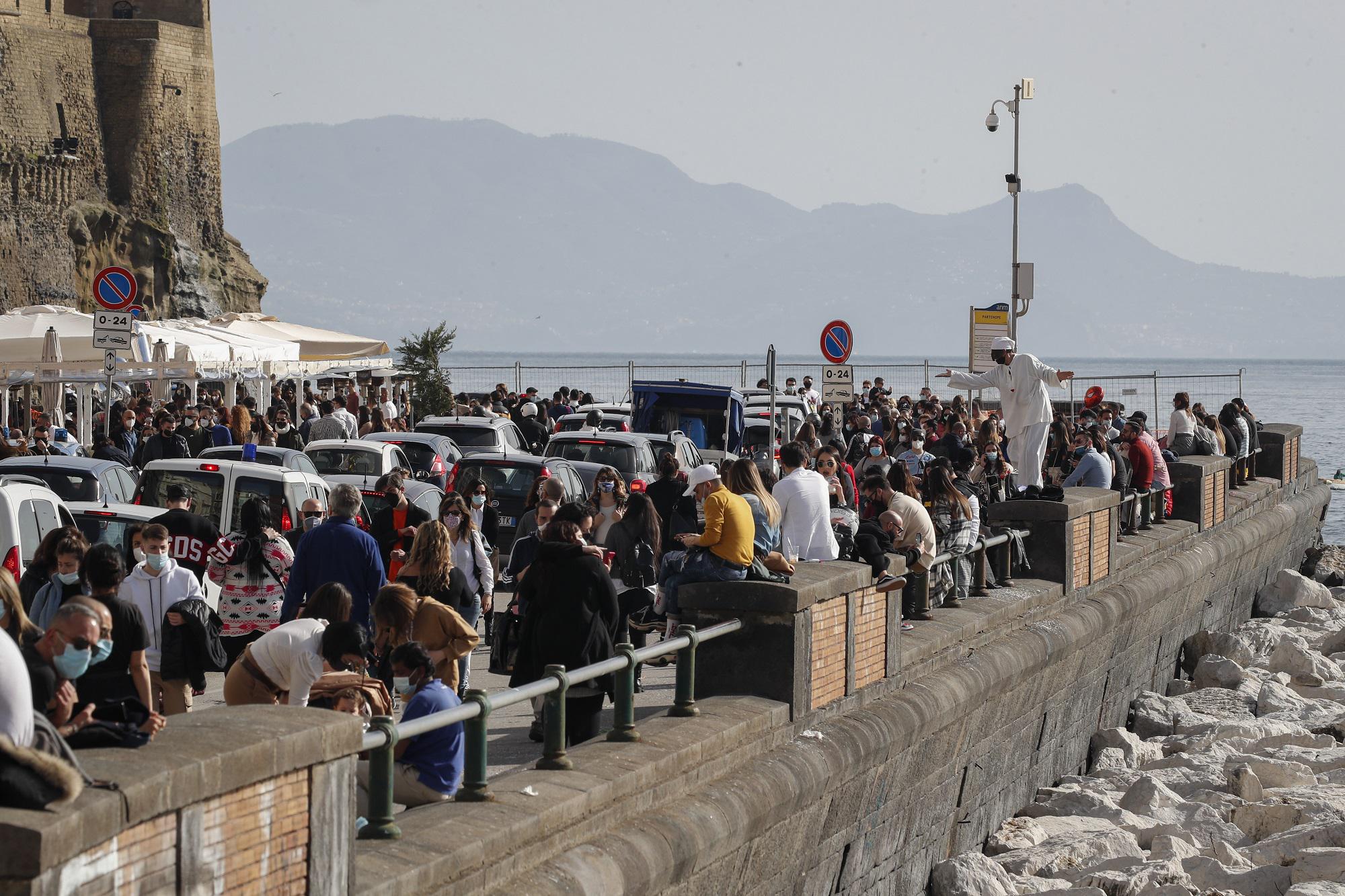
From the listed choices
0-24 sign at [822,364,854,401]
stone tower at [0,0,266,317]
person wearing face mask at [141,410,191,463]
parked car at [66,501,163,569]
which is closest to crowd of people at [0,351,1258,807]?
parked car at [66,501,163,569]

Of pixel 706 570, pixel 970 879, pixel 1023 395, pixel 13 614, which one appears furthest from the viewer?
pixel 1023 395

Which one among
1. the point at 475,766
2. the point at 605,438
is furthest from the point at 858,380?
the point at 475,766

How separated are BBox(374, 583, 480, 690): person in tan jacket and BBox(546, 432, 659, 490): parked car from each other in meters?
13.6

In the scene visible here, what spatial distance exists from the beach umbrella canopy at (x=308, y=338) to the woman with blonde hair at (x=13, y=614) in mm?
27056

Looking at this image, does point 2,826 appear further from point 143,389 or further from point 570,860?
point 143,389

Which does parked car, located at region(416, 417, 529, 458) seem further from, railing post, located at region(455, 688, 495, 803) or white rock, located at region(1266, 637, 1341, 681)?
railing post, located at region(455, 688, 495, 803)

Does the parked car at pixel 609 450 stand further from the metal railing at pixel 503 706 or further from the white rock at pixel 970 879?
the metal railing at pixel 503 706

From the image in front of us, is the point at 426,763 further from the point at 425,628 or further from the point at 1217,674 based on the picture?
the point at 1217,674

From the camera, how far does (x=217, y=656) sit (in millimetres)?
8648

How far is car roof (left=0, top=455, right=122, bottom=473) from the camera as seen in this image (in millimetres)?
14797

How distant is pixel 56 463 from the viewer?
15.0 m

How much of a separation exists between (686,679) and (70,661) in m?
3.49

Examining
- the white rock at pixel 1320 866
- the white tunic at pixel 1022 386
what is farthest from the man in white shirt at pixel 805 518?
the white rock at pixel 1320 866

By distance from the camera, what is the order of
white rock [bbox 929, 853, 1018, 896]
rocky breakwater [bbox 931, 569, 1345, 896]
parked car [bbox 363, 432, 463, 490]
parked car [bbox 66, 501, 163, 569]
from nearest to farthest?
white rock [bbox 929, 853, 1018, 896] → rocky breakwater [bbox 931, 569, 1345, 896] → parked car [bbox 66, 501, 163, 569] → parked car [bbox 363, 432, 463, 490]
